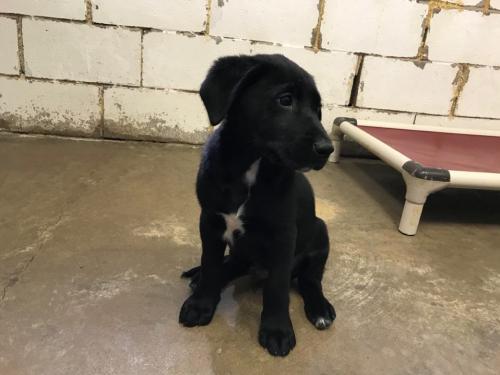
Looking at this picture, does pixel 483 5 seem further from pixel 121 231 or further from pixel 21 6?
pixel 21 6

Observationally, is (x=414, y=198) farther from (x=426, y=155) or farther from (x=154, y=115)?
(x=154, y=115)

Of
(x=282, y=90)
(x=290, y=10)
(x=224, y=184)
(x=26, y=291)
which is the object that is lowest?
(x=26, y=291)

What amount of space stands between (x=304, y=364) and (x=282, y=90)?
2.30 ft

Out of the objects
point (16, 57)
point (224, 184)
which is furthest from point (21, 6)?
point (224, 184)

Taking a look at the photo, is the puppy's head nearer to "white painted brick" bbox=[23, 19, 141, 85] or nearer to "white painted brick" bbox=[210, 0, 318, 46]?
Answer: "white painted brick" bbox=[210, 0, 318, 46]

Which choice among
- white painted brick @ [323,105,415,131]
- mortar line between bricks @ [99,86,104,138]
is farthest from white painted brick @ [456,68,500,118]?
mortar line between bricks @ [99,86,104,138]

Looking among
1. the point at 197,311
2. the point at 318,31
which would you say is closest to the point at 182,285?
the point at 197,311

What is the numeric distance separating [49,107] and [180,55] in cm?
91

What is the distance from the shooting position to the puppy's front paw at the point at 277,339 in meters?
1.22

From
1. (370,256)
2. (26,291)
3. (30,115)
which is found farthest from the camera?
(30,115)

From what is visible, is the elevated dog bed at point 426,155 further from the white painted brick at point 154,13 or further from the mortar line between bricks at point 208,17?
the white painted brick at point 154,13

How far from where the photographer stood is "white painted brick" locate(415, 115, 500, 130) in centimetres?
310

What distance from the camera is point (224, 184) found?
3.97 ft

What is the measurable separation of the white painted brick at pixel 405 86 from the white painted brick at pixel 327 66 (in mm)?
98
